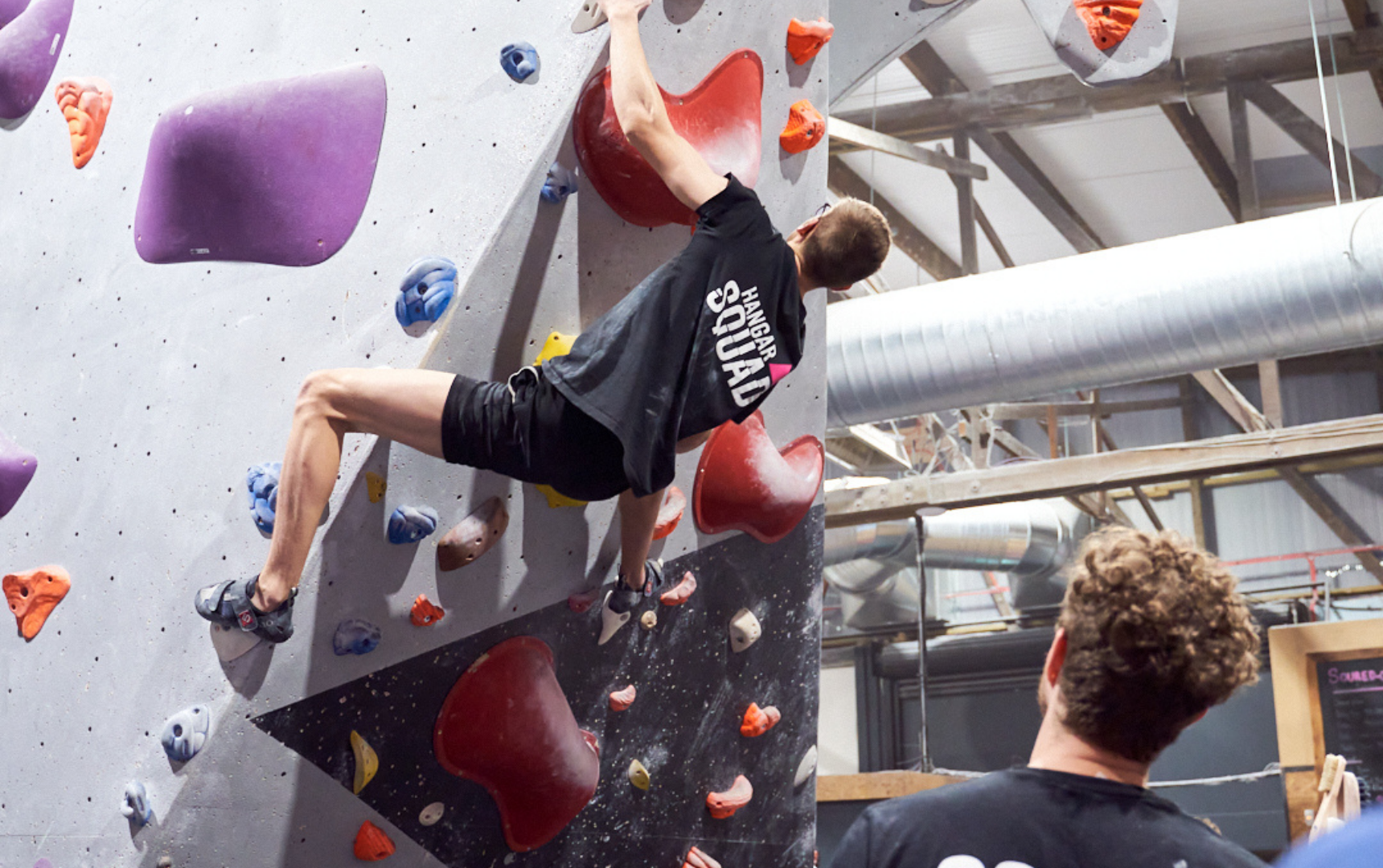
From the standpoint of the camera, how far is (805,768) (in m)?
3.03

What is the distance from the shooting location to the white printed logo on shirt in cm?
200

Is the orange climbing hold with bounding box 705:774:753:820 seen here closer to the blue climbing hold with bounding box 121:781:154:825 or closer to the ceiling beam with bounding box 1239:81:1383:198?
the blue climbing hold with bounding box 121:781:154:825

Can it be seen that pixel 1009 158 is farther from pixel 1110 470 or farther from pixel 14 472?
pixel 14 472

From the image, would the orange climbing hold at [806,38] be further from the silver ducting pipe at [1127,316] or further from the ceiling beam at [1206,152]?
the ceiling beam at [1206,152]

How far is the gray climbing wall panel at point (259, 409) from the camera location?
2027mm

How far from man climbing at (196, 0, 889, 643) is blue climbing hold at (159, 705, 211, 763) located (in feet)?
0.52

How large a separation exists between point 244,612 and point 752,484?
1.14 meters

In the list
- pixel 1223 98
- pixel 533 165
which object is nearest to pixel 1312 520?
pixel 1223 98

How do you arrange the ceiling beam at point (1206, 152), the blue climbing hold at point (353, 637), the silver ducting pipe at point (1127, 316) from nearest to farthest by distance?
1. the blue climbing hold at point (353, 637)
2. the silver ducting pipe at point (1127, 316)
3. the ceiling beam at point (1206, 152)

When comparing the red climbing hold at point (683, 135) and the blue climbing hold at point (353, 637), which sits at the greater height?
the red climbing hold at point (683, 135)

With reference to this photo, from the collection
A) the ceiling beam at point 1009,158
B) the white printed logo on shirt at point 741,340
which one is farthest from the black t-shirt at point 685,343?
the ceiling beam at point 1009,158

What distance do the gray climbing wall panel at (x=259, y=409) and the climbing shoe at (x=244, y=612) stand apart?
0.04 meters

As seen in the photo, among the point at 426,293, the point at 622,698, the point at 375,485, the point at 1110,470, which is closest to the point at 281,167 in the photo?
the point at 426,293

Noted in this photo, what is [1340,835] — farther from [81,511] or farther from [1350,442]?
[1350,442]
